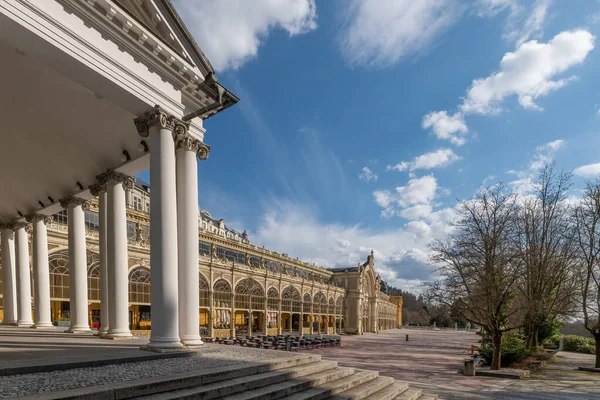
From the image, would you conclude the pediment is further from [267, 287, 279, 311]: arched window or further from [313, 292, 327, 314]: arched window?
[313, 292, 327, 314]: arched window

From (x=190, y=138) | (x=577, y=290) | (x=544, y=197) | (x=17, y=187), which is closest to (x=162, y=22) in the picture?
(x=190, y=138)

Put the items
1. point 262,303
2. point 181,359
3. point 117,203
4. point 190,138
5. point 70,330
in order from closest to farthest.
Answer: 1. point 181,359
2. point 190,138
3. point 117,203
4. point 70,330
5. point 262,303

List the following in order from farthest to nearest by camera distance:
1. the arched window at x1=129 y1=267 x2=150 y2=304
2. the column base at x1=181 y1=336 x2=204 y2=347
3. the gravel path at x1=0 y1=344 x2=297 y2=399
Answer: the arched window at x1=129 y1=267 x2=150 y2=304 < the column base at x1=181 y1=336 x2=204 y2=347 < the gravel path at x1=0 y1=344 x2=297 y2=399

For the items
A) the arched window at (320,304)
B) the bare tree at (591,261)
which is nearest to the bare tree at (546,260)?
the bare tree at (591,261)

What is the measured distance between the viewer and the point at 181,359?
830 cm

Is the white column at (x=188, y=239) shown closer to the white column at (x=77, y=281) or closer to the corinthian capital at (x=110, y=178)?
the corinthian capital at (x=110, y=178)

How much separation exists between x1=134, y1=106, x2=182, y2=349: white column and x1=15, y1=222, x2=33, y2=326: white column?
41.6ft

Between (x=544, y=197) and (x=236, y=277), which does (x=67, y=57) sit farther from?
(x=236, y=277)

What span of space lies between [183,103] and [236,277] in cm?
3104

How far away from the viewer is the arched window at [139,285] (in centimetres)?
2759

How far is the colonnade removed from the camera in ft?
28.2

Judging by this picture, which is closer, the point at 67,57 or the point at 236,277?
the point at 67,57

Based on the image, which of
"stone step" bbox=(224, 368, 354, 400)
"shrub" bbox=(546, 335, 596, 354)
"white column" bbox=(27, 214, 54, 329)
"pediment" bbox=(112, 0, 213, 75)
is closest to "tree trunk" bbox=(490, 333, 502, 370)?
"stone step" bbox=(224, 368, 354, 400)

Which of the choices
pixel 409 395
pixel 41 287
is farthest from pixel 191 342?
pixel 41 287
